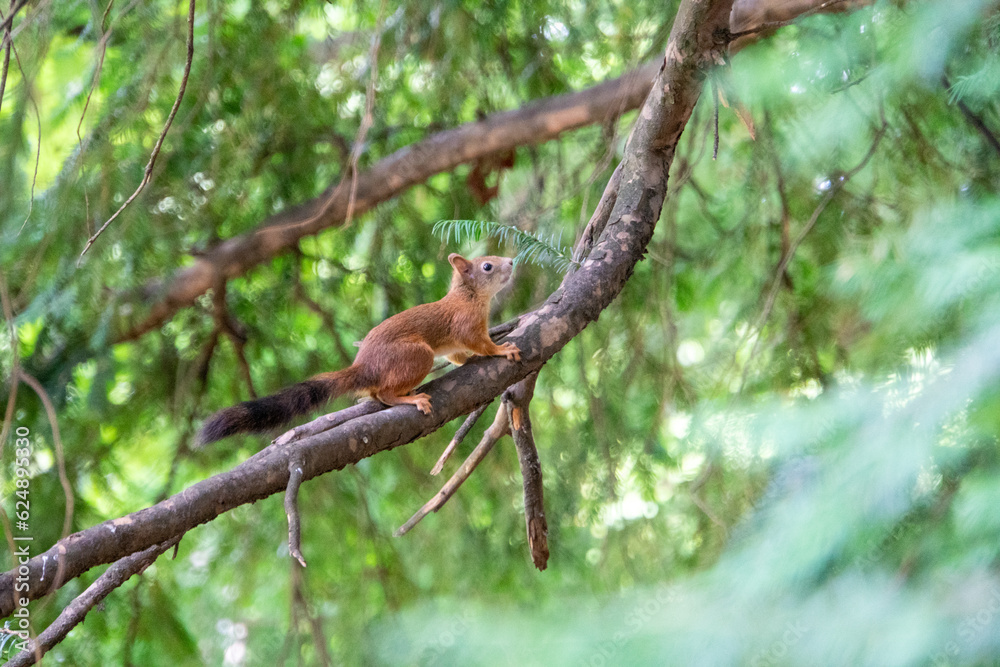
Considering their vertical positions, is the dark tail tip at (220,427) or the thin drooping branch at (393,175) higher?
the thin drooping branch at (393,175)

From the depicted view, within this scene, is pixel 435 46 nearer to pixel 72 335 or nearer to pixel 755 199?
pixel 755 199

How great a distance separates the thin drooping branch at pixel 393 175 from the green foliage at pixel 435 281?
0.36ft

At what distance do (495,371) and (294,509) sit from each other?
0.50 m

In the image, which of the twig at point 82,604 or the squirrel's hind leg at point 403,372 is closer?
the twig at point 82,604

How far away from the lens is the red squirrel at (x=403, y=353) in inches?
68.4

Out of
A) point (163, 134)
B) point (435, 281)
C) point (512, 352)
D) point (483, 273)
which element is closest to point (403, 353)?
point (483, 273)

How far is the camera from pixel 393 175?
3.03m

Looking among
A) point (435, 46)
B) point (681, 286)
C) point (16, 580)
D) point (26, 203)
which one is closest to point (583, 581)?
point (681, 286)

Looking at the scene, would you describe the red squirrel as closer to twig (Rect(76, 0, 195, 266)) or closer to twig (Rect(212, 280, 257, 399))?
twig (Rect(76, 0, 195, 266))

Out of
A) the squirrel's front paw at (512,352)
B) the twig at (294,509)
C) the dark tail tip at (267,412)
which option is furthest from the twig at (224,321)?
the twig at (294,509)

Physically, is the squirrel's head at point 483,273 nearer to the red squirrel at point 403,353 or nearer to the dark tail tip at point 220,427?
the red squirrel at point 403,353

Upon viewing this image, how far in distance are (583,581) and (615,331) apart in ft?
3.76

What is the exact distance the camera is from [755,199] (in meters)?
2.96

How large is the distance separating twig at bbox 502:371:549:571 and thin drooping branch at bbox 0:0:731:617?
0.23 m
